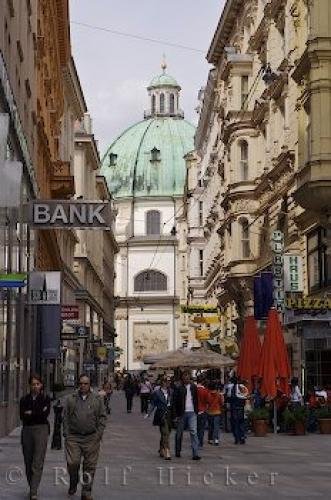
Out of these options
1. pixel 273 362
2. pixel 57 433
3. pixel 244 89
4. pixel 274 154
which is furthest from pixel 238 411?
pixel 244 89

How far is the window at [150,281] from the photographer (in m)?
135

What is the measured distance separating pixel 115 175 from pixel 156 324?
23.9m

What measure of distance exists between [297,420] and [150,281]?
10975cm

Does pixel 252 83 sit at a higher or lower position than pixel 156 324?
higher

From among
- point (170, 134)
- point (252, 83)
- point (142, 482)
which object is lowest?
point (142, 482)

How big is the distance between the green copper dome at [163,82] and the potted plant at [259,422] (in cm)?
13408

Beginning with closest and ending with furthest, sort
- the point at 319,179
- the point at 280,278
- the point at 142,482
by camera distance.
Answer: the point at 142,482 < the point at 319,179 < the point at 280,278

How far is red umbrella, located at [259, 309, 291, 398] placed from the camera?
83.1ft

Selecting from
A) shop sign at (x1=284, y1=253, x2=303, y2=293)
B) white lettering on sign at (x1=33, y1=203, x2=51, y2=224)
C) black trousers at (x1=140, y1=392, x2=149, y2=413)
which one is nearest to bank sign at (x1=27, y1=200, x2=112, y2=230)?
white lettering on sign at (x1=33, y1=203, x2=51, y2=224)

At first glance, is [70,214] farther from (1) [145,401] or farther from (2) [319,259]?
(1) [145,401]

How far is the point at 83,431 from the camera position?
13.2 meters

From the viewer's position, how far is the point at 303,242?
38250 millimetres

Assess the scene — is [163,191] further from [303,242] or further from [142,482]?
[142,482]

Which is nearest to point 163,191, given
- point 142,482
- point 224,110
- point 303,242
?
point 224,110
